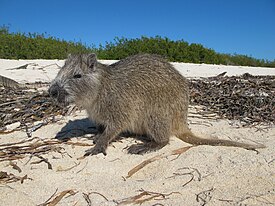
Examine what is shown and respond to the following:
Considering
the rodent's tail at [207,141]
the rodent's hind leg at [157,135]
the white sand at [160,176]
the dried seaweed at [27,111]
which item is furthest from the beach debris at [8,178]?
the rodent's tail at [207,141]

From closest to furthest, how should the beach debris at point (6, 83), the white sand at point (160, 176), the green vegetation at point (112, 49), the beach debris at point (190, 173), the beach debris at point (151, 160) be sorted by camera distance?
the white sand at point (160, 176) → the beach debris at point (190, 173) → the beach debris at point (151, 160) → the beach debris at point (6, 83) → the green vegetation at point (112, 49)

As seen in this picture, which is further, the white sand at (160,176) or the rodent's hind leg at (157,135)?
the rodent's hind leg at (157,135)

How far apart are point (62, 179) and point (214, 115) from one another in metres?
2.78

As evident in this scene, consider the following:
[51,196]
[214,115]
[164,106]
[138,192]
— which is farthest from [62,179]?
[214,115]

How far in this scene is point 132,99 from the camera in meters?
4.30

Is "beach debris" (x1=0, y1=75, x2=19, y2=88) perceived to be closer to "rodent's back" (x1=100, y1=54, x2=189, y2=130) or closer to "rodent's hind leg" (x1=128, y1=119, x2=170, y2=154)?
"rodent's back" (x1=100, y1=54, x2=189, y2=130)

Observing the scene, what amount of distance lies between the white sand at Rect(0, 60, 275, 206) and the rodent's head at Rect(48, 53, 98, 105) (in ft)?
1.91

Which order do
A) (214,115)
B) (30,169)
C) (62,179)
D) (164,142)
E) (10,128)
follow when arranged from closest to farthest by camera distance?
(62,179) → (30,169) → (164,142) → (10,128) → (214,115)

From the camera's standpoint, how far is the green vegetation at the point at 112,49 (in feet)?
48.5

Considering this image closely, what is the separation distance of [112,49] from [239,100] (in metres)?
11.3

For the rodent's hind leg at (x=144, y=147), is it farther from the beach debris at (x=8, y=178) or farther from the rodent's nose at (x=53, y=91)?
the beach debris at (x=8, y=178)

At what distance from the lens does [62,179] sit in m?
3.24

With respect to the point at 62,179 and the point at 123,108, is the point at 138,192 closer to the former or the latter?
the point at 62,179

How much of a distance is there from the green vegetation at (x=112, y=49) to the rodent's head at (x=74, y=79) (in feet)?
34.0
